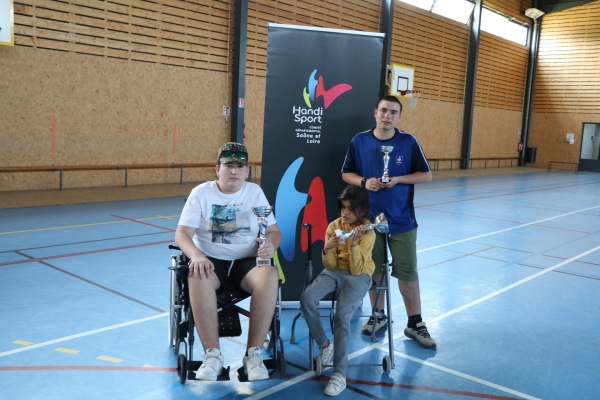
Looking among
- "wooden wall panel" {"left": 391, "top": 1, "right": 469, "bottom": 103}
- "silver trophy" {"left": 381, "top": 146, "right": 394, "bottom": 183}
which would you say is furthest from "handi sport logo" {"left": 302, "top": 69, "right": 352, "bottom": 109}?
"wooden wall panel" {"left": 391, "top": 1, "right": 469, "bottom": 103}

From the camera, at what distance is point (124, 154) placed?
10.5 m

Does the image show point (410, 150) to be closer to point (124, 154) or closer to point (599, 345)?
point (599, 345)

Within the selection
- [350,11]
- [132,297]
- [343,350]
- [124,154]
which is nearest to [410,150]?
[343,350]

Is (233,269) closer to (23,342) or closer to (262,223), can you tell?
(262,223)

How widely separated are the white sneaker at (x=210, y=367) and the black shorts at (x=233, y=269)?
16.0 inches

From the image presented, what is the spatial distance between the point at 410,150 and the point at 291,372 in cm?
157

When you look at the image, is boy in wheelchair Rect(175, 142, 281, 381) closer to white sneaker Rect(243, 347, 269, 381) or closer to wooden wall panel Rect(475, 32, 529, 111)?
white sneaker Rect(243, 347, 269, 381)

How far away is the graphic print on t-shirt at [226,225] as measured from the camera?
3.03 meters

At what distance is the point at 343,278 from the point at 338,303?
6.7 inches

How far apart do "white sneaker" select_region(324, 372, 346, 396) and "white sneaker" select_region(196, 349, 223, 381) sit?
22.7 inches

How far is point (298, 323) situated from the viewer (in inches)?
154

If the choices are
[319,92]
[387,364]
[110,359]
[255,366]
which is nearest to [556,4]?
[319,92]

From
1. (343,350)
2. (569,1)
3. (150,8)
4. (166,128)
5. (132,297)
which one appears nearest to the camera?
(343,350)

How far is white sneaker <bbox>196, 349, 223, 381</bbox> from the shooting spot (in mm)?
2609
